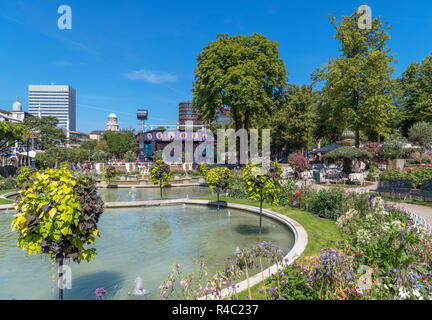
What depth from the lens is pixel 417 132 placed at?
99.7 ft

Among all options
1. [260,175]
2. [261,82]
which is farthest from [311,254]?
[261,82]

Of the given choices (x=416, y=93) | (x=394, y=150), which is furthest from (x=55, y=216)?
(x=416, y=93)

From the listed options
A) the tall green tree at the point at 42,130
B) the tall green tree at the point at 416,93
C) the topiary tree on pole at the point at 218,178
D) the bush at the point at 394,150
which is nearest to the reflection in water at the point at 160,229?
the topiary tree on pole at the point at 218,178

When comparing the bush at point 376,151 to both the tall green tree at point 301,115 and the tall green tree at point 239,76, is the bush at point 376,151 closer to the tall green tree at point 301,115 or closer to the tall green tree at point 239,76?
the tall green tree at point 301,115

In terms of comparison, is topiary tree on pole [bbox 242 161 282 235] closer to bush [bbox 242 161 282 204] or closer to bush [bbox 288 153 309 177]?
bush [bbox 242 161 282 204]

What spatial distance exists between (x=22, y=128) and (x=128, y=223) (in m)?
24.6

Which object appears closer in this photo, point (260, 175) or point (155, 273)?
point (155, 273)

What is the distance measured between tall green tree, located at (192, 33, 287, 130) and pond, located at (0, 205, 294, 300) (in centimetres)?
1527

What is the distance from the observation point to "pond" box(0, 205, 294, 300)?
575cm

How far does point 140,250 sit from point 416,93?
Result: 4440 centimetres

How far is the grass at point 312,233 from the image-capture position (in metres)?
4.96
